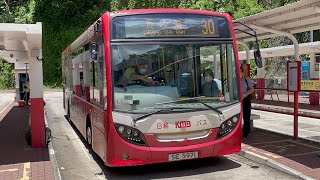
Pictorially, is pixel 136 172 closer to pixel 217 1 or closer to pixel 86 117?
pixel 86 117

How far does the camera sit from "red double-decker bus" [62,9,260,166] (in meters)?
6.86

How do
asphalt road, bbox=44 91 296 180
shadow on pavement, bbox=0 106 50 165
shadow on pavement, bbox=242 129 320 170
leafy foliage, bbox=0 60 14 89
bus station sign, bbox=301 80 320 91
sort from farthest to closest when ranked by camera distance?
leafy foliage, bbox=0 60 14 89 < bus station sign, bbox=301 80 320 91 < shadow on pavement, bbox=0 106 50 165 < shadow on pavement, bbox=242 129 320 170 < asphalt road, bbox=44 91 296 180

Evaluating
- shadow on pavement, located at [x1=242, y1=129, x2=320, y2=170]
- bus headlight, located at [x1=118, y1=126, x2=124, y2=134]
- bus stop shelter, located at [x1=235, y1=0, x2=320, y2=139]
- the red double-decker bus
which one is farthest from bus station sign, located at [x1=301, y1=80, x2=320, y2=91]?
bus headlight, located at [x1=118, y1=126, x2=124, y2=134]

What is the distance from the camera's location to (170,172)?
7543mm

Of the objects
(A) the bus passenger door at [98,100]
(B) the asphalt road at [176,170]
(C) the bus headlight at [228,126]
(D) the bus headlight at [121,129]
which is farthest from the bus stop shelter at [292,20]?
(D) the bus headlight at [121,129]

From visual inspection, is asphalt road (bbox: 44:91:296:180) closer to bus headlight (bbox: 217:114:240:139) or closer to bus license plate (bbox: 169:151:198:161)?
bus license plate (bbox: 169:151:198:161)

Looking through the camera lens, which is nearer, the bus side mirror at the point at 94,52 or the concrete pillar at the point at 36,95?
the bus side mirror at the point at 94,52

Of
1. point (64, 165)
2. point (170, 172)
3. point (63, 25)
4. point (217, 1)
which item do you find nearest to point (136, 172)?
point (170, 172)

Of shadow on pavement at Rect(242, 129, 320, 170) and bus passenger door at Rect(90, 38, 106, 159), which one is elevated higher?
bus passenger door at Rect(90, 38, 106, 159)

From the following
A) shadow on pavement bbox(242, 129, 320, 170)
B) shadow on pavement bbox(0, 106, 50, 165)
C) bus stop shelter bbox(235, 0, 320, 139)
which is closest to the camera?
shadow on pavement bbox(242, 129, 320, 170)

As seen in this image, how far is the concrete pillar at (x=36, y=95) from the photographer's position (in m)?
9.39

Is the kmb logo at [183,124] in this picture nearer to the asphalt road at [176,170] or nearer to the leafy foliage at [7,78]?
the asphalt road at [176,170]

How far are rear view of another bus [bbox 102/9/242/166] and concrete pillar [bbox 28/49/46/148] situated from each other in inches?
122

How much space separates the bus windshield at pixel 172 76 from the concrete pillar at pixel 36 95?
10.3 feet
